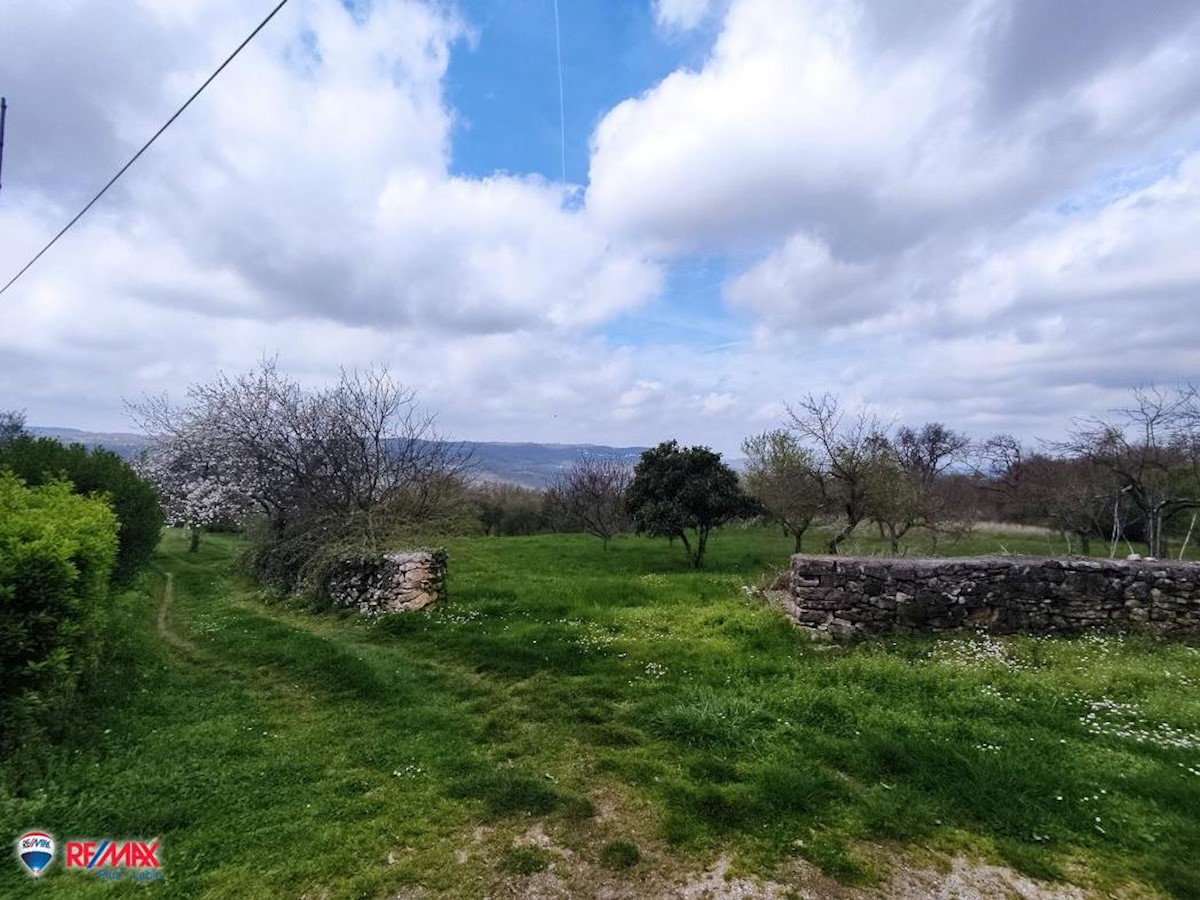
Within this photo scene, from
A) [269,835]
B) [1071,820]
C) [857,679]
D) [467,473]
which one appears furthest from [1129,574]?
[467,473]

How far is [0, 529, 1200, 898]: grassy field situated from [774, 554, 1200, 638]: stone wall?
1.75 ft

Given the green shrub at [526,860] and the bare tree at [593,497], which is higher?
the bare tree at [593,497]

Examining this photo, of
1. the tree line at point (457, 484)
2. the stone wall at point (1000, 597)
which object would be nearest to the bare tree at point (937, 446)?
the tree line at point (457, 484)

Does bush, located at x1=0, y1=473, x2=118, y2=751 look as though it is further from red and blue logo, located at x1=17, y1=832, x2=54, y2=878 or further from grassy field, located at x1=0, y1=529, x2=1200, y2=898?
red and blue logo, located at x1=17, y1=832, x2=54, y2=878

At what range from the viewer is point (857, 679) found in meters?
7.06

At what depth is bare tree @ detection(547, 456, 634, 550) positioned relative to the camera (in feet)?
95.6

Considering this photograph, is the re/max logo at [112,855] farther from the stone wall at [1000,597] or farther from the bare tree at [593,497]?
the bare tree at [593,497]

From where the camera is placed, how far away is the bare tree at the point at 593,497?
29.1m

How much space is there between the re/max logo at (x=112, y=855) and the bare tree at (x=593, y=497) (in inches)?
826

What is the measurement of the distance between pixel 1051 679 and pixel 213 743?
905 cm

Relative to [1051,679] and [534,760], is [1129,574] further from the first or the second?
[534,760]

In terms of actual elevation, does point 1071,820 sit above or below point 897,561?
below

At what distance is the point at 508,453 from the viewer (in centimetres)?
10469

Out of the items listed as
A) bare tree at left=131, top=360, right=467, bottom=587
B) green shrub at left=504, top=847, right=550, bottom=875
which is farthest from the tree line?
green shrub at left=504, top=847, right=550, bottom=875
